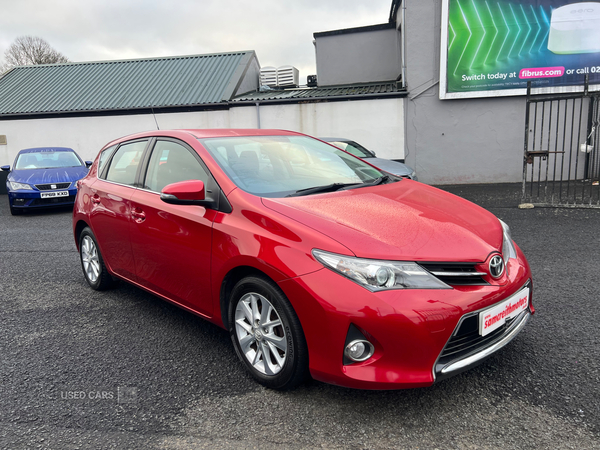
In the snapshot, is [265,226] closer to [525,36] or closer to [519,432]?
[519,432]

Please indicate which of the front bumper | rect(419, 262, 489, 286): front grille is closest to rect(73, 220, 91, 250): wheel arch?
the front bumper

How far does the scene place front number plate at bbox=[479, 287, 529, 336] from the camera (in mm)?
2225

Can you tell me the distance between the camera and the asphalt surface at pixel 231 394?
217 centimetres

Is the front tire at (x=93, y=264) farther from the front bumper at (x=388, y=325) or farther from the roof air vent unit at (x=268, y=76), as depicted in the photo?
the roof air vent unit at (x=268, y=76)

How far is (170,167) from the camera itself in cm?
337

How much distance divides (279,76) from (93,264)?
58.3 feet

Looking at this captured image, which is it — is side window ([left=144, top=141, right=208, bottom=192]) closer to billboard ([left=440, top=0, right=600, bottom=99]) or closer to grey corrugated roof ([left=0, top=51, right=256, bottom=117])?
billboard ([left=440, top=0, right=600, bottom=99])

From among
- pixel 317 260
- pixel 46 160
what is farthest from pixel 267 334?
pixel 46 160

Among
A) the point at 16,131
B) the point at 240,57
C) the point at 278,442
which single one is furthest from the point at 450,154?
the point at 16,131

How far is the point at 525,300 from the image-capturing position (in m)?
2.56

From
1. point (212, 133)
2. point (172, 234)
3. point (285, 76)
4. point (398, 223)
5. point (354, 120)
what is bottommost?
point (172, 234)

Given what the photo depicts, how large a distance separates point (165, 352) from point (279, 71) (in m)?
19.3

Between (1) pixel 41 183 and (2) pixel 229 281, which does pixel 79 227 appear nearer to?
(2) pixel 229 281

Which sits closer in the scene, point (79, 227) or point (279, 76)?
point (79, 227)
